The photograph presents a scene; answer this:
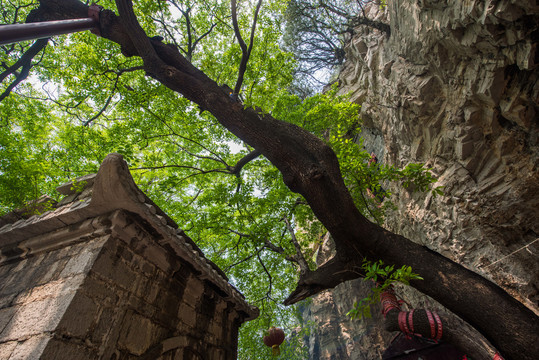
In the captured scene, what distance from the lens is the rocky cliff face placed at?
12.5 ft

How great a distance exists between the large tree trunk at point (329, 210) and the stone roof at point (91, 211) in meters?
1.83

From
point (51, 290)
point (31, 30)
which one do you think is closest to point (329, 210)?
point (51, 290)

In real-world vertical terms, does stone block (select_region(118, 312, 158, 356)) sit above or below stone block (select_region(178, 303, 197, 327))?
below

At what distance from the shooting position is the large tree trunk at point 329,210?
2.87 m

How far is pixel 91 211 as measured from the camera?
2.73 meters

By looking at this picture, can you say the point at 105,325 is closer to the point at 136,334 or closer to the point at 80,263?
the point at 136,334

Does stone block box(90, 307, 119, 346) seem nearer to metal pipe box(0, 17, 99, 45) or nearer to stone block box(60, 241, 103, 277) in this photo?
stone block box(60, 241, 103, 277)

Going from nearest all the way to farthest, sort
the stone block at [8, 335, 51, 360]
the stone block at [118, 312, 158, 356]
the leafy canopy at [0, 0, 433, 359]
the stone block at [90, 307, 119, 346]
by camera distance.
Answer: the stone block at [8, 335, 51, 360]
the stone block at [90, 307, 119, 346]
the stone block at [118, 312, 158, 356]
the leafy canopy at [0, 0, 433, 359]

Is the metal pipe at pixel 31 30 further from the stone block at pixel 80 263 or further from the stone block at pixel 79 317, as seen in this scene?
the stone block at pixel 79 317

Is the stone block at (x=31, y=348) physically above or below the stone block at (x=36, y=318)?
below

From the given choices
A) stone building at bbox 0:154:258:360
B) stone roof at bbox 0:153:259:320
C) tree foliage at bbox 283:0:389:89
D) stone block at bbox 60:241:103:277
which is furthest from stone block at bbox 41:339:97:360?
tree foliage at bbox 283:0:389:89

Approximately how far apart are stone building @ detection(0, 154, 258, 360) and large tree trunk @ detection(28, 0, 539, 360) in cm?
192

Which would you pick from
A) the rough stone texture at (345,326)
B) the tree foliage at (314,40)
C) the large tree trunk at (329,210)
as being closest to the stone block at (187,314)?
the large tree trunk at (329,210)

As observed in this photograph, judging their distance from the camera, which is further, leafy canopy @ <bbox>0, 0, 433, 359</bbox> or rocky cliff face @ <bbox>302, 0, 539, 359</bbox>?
leafy canopy @ <bbox>0, 0, 433, 359</bbox>
